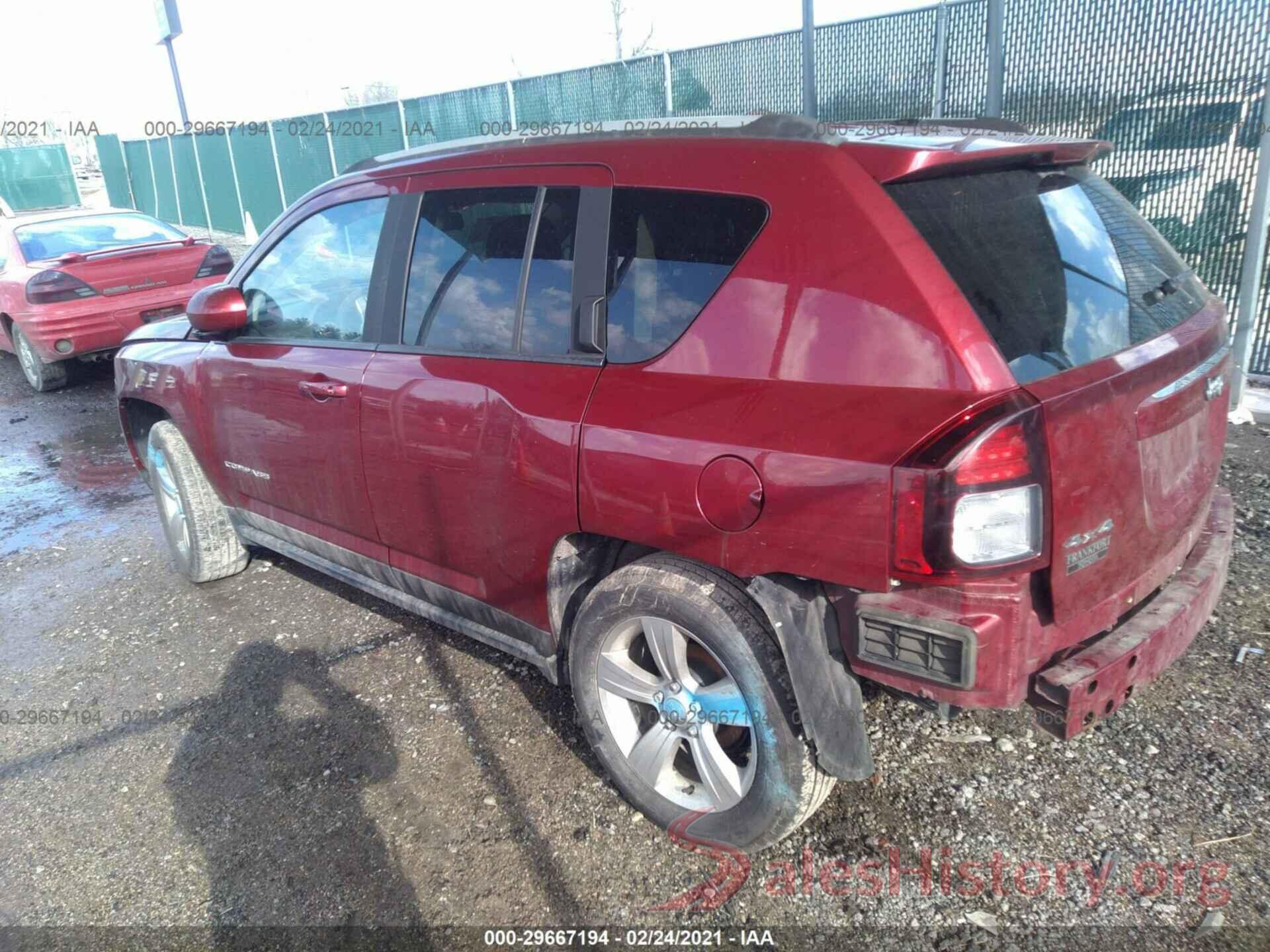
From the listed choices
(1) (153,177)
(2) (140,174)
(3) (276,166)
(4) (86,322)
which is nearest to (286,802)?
(4) (86,322)

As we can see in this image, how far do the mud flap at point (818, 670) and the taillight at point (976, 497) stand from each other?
12.2 inches

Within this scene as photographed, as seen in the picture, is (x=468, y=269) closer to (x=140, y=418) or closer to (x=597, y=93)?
(x=140, y=418)

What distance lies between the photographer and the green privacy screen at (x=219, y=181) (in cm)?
1834

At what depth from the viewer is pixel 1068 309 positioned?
7.07ft

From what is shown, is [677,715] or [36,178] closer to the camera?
[677,715]

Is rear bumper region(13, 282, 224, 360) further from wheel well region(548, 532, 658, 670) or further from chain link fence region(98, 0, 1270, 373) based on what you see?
wheel well region(548, 532, 658, 670)

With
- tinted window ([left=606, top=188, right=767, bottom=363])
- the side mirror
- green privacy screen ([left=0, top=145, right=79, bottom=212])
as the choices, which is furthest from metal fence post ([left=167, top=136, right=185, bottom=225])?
tinted window ([left=606, top=188, right=767, bottom=363])

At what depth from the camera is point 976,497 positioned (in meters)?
1.87

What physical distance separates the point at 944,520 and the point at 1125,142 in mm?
5766

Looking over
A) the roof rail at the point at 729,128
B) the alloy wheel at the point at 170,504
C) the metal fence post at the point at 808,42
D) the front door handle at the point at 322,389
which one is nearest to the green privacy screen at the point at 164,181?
the metal fence post at the point at 808,42

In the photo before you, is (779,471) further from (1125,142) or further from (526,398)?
(1125,142)

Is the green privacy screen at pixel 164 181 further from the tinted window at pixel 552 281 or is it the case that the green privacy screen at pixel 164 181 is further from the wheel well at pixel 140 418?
the tinted window at pixel 552 281

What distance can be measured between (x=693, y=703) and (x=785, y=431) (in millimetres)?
841

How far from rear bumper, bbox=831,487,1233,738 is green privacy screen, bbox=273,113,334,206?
15026 millimetres
